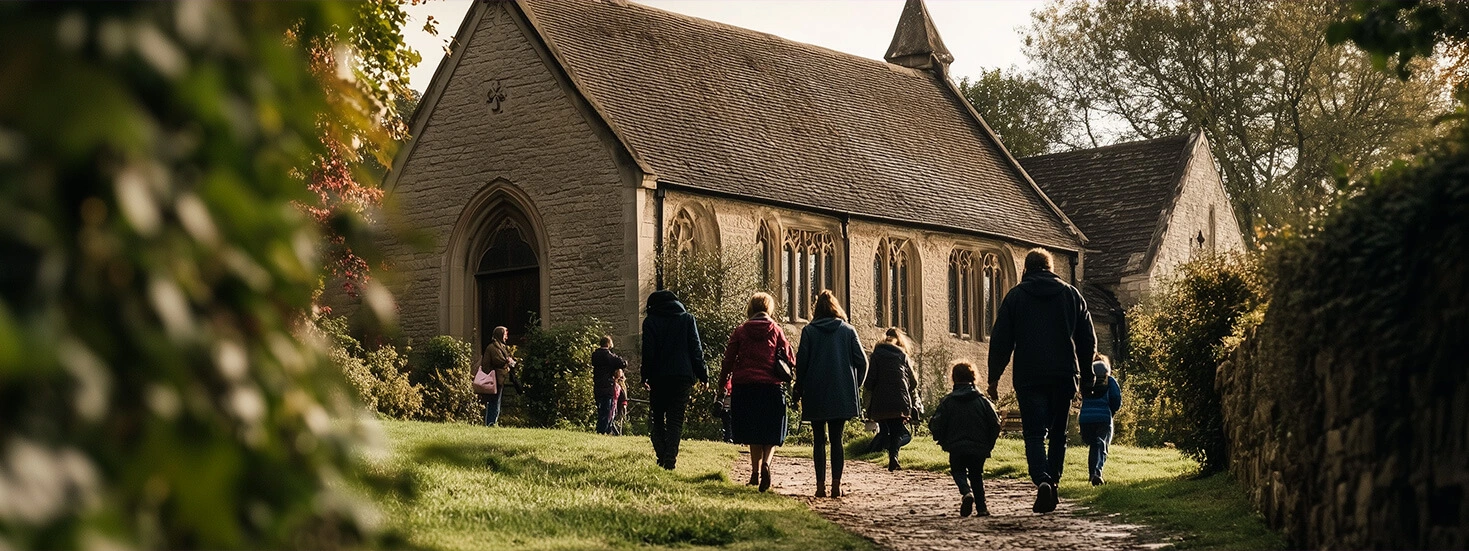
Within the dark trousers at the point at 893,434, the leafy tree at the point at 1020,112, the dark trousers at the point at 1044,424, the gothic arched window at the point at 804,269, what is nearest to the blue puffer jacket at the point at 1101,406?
the dark trousers at the point at 893,434

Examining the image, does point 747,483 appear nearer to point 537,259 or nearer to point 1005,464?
point 1005,464

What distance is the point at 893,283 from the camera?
104ft

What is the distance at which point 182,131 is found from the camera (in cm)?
243

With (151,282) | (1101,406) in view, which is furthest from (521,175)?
(151,282)

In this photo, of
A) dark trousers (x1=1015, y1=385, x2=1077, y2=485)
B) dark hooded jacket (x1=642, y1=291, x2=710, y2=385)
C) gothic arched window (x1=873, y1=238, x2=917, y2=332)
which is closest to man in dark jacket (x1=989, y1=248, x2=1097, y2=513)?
dark trousers (x1=1015, y1=385, x2=1077, y2=485)

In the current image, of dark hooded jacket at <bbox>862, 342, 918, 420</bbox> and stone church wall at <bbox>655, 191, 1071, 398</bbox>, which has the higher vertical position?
stone church wall at <bbox>655, 191, 1071, 398</bbox>

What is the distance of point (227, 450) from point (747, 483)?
12.2m

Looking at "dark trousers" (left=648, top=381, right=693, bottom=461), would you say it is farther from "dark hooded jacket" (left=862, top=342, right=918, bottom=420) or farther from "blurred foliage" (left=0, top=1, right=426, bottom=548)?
"blurred foliage" (left=0, top=1, right=426, bottom=548)

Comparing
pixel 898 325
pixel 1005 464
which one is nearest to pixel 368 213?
pixel 898 325

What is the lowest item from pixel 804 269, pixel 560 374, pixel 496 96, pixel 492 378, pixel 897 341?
pixel 492 378

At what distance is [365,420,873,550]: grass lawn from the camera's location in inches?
356

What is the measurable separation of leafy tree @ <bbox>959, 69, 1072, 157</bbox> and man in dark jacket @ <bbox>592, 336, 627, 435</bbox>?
3266 centimetres

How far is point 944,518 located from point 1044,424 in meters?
1.02

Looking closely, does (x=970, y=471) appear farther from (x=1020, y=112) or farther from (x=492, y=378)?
(x=1020, y=112)
